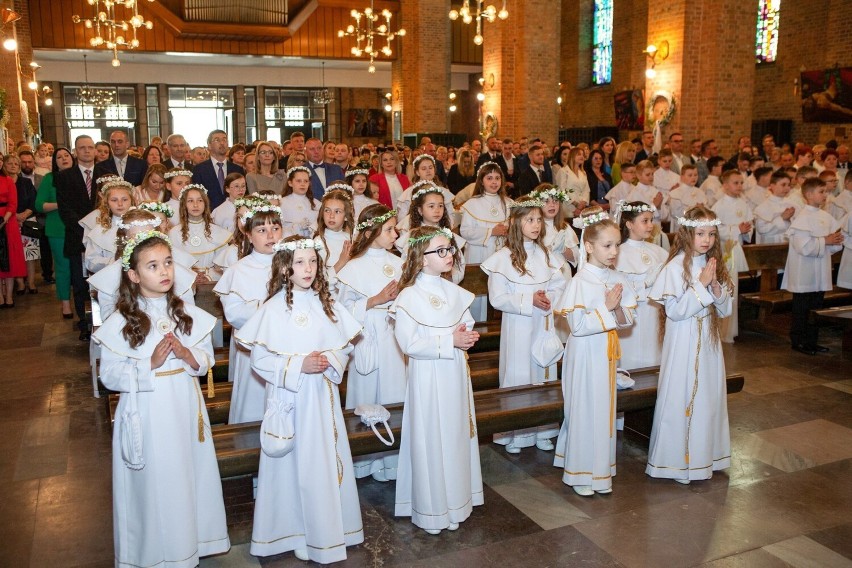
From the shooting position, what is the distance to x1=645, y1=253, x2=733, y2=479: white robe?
17.5 ft

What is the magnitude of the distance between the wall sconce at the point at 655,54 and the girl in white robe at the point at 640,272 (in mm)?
10542

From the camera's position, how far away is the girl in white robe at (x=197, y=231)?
7172 millimetres

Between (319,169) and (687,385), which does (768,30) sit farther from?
(687,385)

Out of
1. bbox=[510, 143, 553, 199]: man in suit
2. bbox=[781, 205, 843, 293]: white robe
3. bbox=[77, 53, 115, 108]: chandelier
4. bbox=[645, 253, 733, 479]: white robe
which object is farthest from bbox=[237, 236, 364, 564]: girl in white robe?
bbox=[77, 53, 115, 108]: chandelier

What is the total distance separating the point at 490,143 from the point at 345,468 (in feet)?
36.2

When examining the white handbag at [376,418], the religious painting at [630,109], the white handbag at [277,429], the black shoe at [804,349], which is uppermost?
the religious painting at [630,109]

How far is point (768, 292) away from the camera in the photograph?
32.6ft

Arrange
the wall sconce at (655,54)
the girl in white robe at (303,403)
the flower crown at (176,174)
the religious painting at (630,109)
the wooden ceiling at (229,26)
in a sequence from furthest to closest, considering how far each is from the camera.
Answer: the wooden ceiling at (229,26) < the religious painting at (630,109) < the wall sconce at (655,54) < the flower crown at (176,174) < the girl in white robe at (303,403)

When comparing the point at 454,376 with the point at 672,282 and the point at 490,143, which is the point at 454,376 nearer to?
the point at 672,282

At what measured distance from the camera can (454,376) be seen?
4.59 metres

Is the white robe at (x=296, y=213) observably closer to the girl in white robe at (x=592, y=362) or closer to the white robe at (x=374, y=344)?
the white robe at (x=374, y=344)

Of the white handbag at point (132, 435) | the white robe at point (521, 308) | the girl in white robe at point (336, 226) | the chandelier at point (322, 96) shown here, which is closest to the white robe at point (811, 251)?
the white robe at point (521, 308)

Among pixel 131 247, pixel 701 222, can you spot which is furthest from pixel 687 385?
pixel 131 247

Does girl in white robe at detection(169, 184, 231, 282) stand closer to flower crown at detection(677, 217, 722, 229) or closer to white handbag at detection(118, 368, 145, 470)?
white handbag at detection(118, 368, 145, 470)
